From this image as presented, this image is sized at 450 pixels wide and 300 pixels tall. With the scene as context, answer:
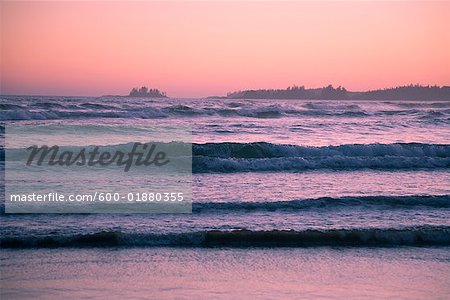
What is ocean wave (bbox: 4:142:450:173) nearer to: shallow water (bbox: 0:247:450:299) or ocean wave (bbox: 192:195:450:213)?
ocean wave (bbox: 192:195:450:213)

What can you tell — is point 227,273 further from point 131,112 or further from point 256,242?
point 131,112

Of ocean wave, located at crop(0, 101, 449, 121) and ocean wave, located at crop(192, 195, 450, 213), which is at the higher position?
ocean wave, located at crop(0, 101, 449, 121)

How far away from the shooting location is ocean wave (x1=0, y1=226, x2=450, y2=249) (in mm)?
7445

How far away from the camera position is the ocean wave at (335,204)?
9.90m

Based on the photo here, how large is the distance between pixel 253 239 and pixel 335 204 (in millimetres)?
3036

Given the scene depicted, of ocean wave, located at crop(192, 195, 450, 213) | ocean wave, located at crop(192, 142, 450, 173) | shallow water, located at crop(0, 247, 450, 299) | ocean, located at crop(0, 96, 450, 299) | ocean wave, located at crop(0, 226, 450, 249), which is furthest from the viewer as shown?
ocean wave, located at crop(192, 142, 450, 173)

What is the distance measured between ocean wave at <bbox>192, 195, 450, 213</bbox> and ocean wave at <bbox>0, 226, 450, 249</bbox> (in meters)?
1.87

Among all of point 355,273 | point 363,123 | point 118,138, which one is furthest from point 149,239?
point 363,123

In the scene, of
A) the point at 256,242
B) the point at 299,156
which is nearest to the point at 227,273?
the point at 256,242

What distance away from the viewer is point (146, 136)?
22.7 m

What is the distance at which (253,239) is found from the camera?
781cm

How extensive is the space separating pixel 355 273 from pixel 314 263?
0.62 m

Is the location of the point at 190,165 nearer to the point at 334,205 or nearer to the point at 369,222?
the point at 334,205

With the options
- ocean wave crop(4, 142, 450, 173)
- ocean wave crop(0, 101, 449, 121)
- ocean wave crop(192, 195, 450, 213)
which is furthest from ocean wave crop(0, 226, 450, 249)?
ocean wave crop(0, 101, 449, 121)
